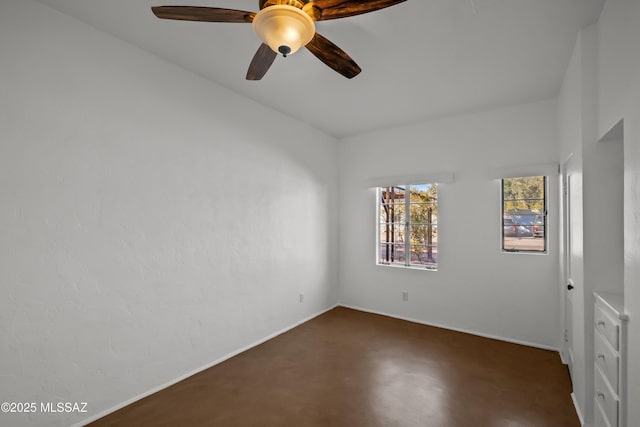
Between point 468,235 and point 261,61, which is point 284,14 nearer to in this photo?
point 261,61

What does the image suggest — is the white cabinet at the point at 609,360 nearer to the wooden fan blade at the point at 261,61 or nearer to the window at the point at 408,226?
the window at the point at 408,226

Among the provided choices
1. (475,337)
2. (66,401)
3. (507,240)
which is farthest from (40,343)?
(507,240)

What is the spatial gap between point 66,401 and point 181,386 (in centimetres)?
80

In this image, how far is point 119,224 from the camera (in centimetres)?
229

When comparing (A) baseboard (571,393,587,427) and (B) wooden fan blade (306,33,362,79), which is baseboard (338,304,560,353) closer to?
(A) baseboard (571,393,587,427)

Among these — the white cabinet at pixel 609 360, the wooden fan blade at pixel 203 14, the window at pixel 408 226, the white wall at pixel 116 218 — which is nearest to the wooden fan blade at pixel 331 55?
the wooden fan blade at pixel 203 14

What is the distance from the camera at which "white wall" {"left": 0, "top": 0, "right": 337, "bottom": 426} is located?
1.84 meters

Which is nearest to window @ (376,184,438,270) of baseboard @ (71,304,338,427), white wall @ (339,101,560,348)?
white wall @ (339,101,560,348)

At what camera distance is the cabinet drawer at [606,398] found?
1605 mm

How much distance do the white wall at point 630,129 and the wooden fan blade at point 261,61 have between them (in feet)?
6.10

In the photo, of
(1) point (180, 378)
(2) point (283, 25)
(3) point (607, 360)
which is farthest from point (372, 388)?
(2) point (283, 25)

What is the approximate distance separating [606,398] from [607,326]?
16.5 inches

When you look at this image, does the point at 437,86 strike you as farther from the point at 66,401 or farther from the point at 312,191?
the point at 66,401

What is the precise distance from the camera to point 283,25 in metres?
1.38
